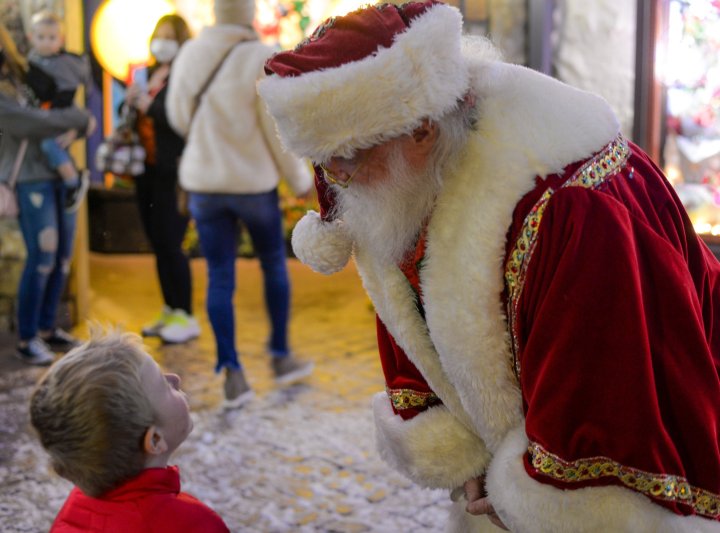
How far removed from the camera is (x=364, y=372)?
15.0ft

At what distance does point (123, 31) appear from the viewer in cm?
659

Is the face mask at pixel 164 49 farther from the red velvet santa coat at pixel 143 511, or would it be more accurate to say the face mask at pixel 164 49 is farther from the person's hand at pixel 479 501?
the person's hand at pixel 479 501

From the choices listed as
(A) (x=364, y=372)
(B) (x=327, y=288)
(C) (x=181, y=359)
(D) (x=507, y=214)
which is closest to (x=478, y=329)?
(D) (x=507, y=214)

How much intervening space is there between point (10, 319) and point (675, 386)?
15.3ft

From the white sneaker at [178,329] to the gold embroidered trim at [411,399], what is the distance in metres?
3.45

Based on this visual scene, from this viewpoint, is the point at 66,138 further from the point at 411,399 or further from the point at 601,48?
the point at 411,399

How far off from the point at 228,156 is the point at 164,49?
3.68ft

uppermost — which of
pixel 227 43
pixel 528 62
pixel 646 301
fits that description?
pixel 646 301

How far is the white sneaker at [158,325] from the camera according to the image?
17.0 feet

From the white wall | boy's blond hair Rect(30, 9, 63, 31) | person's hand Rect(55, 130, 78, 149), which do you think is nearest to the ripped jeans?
person's hand Rect(55, 130, 78, 149)

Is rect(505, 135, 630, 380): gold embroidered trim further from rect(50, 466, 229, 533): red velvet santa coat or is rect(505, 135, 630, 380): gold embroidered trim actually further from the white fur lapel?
rect(50, 466, 229, 533): red velvet santa coat

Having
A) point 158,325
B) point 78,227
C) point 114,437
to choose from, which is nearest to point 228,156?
point 158,325

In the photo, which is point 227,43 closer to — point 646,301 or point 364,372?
point 364,372

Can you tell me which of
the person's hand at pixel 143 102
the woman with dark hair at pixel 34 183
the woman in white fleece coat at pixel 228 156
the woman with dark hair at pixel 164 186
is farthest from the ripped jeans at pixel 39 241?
the woman in white fleece coat at pixel 228 156
